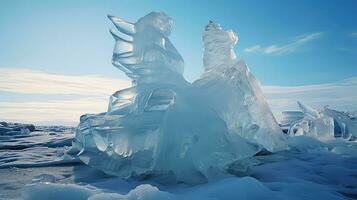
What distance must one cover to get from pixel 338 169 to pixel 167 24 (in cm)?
221

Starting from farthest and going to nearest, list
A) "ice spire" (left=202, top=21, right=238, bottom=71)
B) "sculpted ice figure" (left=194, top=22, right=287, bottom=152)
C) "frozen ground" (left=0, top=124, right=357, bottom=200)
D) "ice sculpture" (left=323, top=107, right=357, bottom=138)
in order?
"ice sculpture" (left=323, top=107, right=357, bottom=138) → "ice spire" (left=202, top=21, right=238, bottom=71) → "sculpted ice figure" (left=194, top=22, right=287, bottom=152) → "frozen ground" (left=0, top=124, right=357, bottom=200)

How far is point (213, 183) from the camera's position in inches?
90.6

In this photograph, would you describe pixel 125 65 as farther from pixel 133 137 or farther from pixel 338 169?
pixel 338 169

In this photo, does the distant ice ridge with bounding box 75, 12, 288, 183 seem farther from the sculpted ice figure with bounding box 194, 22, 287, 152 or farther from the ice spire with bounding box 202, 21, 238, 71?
the ice spire with bounding box 202, 21, 238, 71

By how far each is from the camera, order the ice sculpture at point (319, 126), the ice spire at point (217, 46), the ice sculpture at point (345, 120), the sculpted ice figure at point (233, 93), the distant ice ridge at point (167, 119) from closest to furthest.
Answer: the distant ice ridge at point (167, 119), the sculpted ice figure at point (233, 93), the ice spire at point (217, 46), the ice sculpture at point (345, 120), the ice sculpture at point (319, 126)

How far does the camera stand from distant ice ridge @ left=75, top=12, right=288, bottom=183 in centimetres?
255

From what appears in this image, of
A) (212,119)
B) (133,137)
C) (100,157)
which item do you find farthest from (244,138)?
(100,157)

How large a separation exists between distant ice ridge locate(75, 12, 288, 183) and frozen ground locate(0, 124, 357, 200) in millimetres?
170

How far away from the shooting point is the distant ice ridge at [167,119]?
2555mm

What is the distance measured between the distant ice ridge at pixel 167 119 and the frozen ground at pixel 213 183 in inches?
6.7

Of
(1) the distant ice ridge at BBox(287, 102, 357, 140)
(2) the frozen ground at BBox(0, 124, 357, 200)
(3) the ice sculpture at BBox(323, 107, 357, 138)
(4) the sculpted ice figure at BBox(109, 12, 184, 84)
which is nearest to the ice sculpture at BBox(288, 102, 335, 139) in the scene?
(1) the distant ice ridge at BBox(287, 102, 357, 140)

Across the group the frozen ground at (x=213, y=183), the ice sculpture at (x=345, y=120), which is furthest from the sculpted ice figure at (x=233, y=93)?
the ice sculpture at (x=345, y=120)

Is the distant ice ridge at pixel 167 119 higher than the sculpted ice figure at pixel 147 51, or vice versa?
the sculpted ice figure at pixel 147 51

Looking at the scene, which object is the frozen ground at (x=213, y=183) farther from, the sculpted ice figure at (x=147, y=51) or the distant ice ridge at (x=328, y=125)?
the distant ice ridge at (x=328, y=125)
